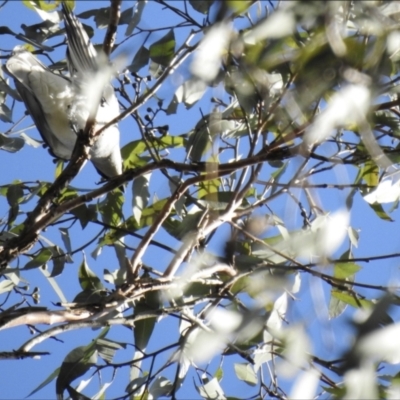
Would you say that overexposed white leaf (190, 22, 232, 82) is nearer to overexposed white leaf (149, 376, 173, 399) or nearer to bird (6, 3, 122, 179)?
overexposed white leaf (149, 376, 173, 399)

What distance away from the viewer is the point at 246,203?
4.79ft

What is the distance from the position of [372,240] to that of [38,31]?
7.81ft

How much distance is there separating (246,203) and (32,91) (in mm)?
689

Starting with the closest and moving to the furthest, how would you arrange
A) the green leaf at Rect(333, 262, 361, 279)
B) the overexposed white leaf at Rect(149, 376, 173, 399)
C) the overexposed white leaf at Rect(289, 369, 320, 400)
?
the overexposed white leaf at Rect(289, 369, 320, 400), the green leaf at Rect(333, 262, 361, 279), the overexposed white leaf at Rect(149, 376, 173, 399)

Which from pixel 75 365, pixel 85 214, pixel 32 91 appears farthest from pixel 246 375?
pixel 32 91

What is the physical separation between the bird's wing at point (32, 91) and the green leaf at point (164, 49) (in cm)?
50

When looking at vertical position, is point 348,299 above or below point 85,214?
below

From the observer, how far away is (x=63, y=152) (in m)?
1.98

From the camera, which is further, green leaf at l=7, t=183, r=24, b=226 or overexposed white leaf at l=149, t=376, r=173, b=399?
green leaf at l=7, t=183, r=24, b=226

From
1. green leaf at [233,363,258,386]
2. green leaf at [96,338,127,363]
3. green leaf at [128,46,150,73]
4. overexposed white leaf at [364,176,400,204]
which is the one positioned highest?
green leaf at [128,46,150,73]

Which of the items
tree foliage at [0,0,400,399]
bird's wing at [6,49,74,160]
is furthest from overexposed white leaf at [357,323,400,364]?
bird's wing at [6,49,74,160]

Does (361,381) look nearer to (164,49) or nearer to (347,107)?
(347,107)

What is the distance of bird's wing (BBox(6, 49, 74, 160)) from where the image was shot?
1.63 meters

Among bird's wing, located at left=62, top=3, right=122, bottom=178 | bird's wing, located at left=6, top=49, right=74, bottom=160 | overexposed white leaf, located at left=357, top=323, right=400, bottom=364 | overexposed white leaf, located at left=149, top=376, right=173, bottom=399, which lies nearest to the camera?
overexposed white leaf, located at left=357, top=323, right=400, bottom=364
